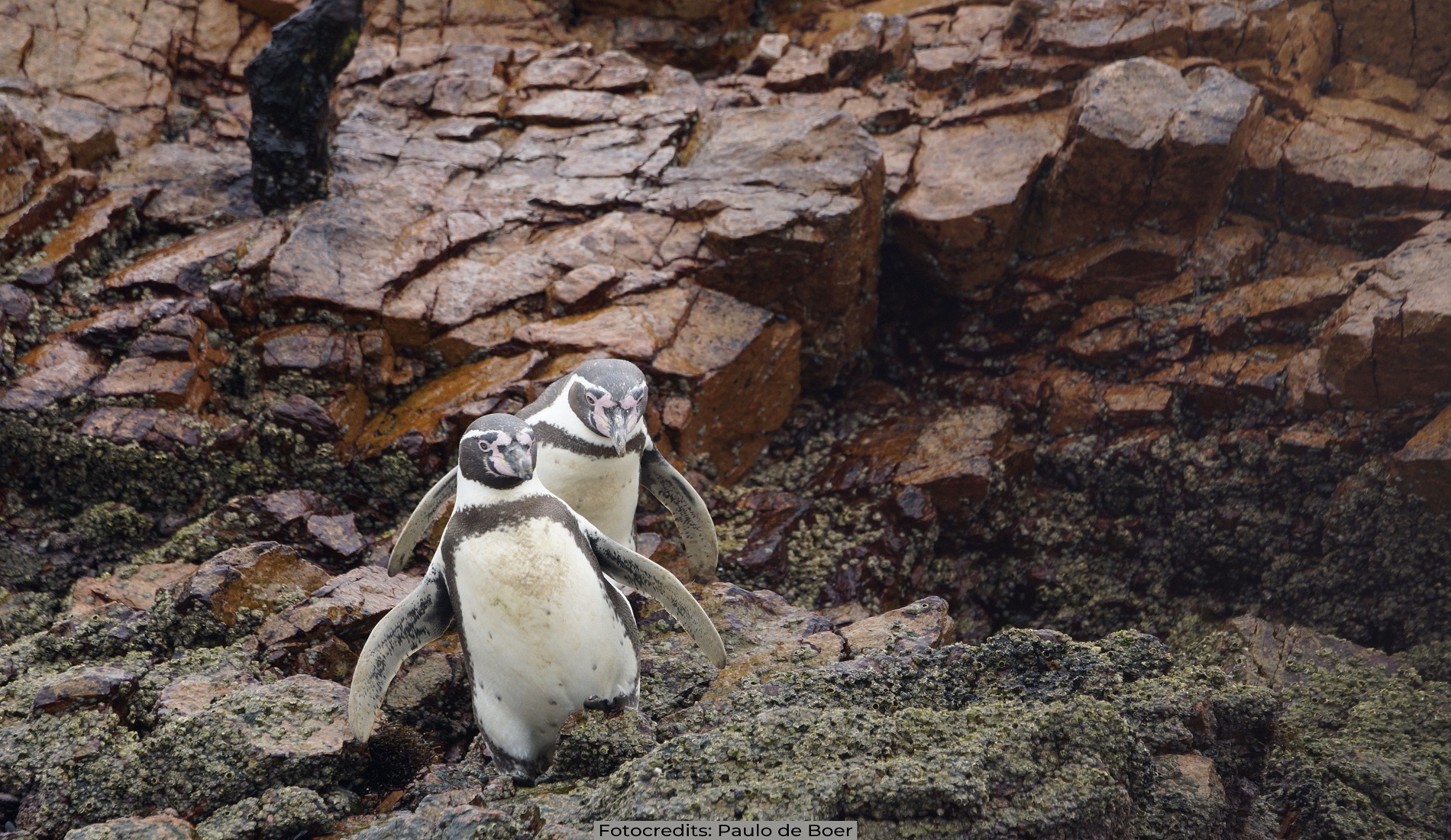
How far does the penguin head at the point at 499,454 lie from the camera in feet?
15.2

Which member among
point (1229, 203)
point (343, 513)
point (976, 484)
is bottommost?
point (343, 513)

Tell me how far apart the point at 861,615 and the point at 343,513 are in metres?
Answer: 3.46

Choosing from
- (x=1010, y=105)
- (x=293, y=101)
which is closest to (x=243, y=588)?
(x=293, y=101)

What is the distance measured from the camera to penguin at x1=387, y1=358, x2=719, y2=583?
550 centimetres

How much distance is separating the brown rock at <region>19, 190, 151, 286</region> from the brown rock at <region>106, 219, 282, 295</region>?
12.3 inches

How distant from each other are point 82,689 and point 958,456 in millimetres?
5688

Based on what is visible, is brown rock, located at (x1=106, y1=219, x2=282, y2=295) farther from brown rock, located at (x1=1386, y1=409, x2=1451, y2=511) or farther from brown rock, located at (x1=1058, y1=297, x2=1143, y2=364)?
brown rock, located at (x1=1386, y1=409, x2=1451, y2=511)

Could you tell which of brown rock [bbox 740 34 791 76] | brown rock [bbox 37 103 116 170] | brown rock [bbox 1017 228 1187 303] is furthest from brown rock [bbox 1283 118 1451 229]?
brown rock [bbox 37 103 116 170]

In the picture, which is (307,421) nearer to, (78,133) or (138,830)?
(78,133)

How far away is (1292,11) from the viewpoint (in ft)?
30.2

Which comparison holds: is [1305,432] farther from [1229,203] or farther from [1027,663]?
[1027,663]

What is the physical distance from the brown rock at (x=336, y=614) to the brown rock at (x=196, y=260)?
3.16m

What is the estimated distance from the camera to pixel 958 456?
26.0 feet

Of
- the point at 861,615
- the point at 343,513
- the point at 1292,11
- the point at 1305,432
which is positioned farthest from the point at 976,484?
the point at 1292,11
